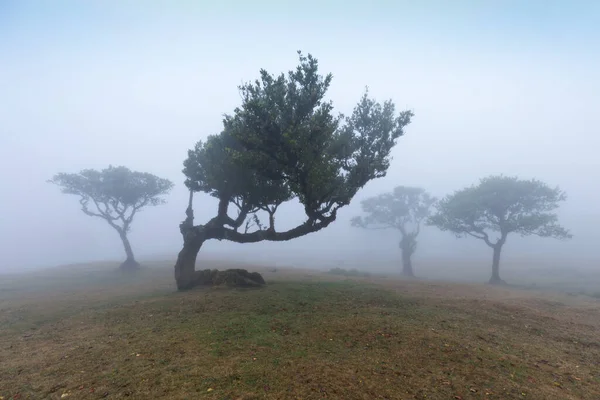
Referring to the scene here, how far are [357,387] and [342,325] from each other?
5219 mm

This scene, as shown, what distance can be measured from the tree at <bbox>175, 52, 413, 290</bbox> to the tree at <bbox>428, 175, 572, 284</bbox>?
28630 millimetres

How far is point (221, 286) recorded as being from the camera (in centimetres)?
2284

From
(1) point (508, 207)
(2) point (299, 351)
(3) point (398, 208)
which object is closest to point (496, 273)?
(1) point (508, 207)

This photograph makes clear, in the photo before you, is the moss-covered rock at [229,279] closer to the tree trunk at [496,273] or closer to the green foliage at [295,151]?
the green foliage at [295,151]

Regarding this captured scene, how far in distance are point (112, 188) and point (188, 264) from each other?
1312 inches

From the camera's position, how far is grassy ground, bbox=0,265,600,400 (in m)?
8.38

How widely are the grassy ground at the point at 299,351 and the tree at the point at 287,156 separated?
20.3 ft

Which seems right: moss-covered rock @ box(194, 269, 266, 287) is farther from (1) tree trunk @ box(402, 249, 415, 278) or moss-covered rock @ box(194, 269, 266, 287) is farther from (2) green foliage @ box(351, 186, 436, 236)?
(2) green foliage @ box(351, 186, 436, 236)

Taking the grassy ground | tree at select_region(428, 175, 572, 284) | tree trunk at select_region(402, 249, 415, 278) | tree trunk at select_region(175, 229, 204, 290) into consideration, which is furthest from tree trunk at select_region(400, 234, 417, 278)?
tree trunk at select_region(175, 229, 204, 290)

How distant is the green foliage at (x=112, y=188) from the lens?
164ft

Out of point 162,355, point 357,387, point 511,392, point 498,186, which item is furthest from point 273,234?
point 498,186

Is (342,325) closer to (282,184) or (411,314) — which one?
(411,314)

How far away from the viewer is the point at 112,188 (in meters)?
49.9

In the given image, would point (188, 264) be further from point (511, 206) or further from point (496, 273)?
point (511, 206)
